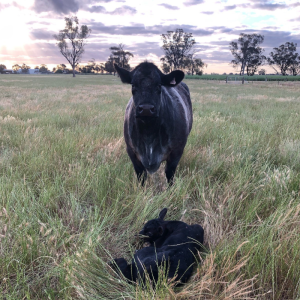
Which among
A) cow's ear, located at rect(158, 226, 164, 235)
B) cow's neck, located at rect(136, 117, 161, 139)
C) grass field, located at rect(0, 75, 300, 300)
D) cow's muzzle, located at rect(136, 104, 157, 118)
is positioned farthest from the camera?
cow's neck, located at rect(136, 117, 161, 139)

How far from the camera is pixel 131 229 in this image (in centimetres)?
232

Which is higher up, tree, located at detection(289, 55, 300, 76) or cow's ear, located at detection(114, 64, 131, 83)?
tree, located at detection(289, 55, 300, 76)

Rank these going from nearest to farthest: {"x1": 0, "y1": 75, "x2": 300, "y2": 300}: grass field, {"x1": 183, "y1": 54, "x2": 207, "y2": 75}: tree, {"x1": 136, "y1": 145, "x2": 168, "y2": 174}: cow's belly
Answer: {"x1": 0, "y1": 75, "x2": 300, "y2": 300}: grass field → {"x1": 136, "y1": 145, "x2": 168, "y2": 174}: cow's belly → {"x1": 183, "y1": 54, "x2": 207, "y2": 75}: tree

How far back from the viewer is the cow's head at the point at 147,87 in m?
3.02

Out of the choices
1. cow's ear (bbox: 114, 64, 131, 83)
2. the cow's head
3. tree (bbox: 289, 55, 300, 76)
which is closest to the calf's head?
the cow's head

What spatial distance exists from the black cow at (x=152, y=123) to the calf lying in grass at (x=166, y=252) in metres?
1.32

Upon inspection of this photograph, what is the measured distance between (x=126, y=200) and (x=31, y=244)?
3.85 feet

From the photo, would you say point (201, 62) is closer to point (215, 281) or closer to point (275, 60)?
point (275, 60)

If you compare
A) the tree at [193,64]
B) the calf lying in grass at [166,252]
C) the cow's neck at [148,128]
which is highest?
the tree at [193,64]

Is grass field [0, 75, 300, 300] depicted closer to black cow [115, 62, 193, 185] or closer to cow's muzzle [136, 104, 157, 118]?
black cow [115, 62, 193, 185]

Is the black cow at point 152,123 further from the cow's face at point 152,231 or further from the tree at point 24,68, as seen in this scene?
the tree at point 24,68

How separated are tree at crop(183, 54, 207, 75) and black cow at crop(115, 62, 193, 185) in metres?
78.1

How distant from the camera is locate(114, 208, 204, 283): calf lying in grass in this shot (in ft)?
5.55

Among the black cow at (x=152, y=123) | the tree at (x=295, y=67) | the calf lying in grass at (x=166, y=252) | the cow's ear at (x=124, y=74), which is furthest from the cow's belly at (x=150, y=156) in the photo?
the tree at (x=295, y=67)
